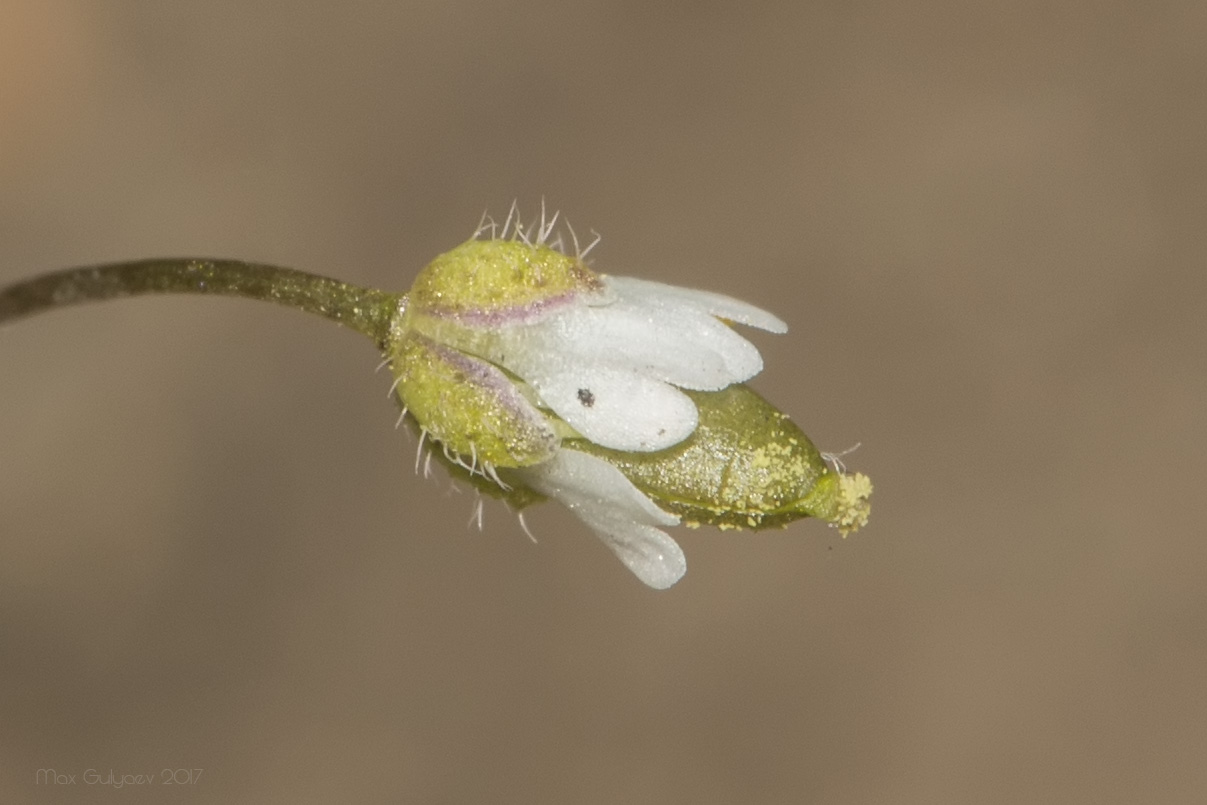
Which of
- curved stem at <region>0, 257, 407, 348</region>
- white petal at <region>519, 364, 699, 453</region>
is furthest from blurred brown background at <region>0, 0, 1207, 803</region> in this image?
white petal at <region>519, 364, 699, 453</region>

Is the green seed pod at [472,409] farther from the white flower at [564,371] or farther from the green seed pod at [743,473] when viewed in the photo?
the green seed pod at [743,473]

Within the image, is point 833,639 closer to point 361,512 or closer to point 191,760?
point 361,512

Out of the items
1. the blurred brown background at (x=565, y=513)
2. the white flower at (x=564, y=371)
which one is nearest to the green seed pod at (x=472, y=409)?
the white flower at (x=564, y=371)

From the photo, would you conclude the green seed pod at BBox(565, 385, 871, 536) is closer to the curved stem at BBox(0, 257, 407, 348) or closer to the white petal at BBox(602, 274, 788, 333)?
the white petal at BBox(602, 274, 788, 333)

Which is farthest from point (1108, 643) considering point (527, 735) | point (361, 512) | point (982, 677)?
point (361, 512)

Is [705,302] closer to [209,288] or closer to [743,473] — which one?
[743,473]

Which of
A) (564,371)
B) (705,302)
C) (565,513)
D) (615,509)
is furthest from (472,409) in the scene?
(565,513)
